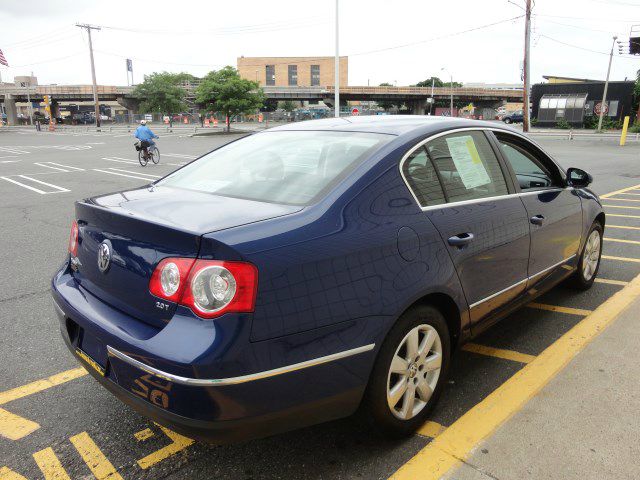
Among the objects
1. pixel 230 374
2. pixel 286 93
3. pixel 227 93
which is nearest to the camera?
pixel 230 374

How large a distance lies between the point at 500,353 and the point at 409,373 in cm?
137

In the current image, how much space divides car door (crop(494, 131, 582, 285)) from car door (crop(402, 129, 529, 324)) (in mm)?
169

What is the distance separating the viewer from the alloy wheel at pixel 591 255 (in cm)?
450

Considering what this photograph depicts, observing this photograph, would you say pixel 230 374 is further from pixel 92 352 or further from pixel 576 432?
pixel 576 432

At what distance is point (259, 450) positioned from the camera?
252 cm

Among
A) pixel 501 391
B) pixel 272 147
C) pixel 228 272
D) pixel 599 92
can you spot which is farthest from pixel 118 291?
pixel 599 92

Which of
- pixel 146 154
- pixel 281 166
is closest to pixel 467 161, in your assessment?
pixel 281 166

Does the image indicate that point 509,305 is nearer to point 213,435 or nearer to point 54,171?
point 213,435

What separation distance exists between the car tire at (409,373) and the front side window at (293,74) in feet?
434

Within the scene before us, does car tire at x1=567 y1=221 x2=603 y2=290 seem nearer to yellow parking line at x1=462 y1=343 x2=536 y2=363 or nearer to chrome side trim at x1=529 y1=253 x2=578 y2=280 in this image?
chrome side trim at x1=529 y1=253 x2=578 y2=280

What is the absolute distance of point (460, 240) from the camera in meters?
2.72

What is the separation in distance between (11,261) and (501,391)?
5.52m

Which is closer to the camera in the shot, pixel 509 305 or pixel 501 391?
pixel 501 391

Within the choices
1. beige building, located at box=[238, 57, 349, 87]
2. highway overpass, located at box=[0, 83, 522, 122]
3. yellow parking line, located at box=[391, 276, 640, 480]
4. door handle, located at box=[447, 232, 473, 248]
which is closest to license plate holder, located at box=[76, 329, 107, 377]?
yellow parking line, located at box=[391, 276, 640, 480]
